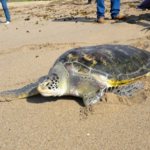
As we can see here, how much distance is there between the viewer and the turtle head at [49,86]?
4.80ft

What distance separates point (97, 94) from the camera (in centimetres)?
154

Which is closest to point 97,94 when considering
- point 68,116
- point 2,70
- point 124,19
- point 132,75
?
point 68,116

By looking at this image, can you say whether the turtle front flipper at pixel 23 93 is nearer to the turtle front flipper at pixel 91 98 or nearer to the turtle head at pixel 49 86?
the turtle head at pixel 49 86

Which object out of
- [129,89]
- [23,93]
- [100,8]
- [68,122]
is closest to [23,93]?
[23,93]

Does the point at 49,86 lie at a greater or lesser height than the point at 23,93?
greater

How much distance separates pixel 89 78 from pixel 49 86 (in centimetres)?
36

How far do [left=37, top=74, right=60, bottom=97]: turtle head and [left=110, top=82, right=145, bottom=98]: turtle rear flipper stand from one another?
50 cm

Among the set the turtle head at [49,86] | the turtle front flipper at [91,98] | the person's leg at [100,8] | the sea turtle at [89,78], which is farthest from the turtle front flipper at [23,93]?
the person's leg at [100,8]

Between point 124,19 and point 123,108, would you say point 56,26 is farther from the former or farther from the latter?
point 123,108

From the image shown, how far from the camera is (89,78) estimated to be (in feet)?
5.24

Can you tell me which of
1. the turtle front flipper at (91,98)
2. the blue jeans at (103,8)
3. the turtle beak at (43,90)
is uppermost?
the turtle beak at (43,90)

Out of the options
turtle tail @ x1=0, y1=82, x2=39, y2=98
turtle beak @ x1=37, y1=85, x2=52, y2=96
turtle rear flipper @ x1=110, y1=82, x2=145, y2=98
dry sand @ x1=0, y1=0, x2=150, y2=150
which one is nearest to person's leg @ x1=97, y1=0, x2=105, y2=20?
dry sand @ x1=0, y1=0, x2=150, y2=150

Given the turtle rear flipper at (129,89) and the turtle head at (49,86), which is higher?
the turtle head at (49,86)

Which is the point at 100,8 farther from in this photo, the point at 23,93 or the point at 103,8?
the point at 23,93
